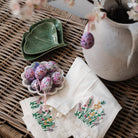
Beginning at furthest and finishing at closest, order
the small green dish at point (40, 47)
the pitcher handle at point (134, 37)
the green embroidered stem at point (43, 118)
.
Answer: the small green dish at point (40, 47), the green embroidered stem at point (43, 118), the pitcher handle at point (134, 37)

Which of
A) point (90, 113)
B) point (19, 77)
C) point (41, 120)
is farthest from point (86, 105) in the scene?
point (19, 77)

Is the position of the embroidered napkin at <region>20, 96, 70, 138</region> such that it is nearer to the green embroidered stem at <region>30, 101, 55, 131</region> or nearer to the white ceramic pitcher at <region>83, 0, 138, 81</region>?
the green embroidered stem at <region>30, 101, 55, 131</region>

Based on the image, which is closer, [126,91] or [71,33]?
[126,91]

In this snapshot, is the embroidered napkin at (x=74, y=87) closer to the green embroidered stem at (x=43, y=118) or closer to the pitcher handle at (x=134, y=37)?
the green embroidered stem at (x=43, y=118)

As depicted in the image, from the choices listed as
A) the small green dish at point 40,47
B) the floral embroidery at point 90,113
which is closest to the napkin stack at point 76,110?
the floral embroidery at point 90,113

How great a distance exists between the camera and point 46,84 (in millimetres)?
620

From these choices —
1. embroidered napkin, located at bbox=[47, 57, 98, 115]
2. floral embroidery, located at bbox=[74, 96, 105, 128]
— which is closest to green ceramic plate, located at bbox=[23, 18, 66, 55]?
embroidered napkin, located at bbox=[47, 57, 98, 115]

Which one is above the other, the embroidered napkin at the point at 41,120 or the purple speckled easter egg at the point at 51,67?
the purple speckled easter egg at the point at 51,67

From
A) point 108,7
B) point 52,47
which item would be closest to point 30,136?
point 52,47

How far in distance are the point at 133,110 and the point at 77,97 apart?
160 mm

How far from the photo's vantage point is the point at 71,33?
Answer: 0.79 metres

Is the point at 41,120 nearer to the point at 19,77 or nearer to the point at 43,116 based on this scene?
the point at 43,116

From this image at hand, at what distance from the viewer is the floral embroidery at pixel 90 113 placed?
0.60 m

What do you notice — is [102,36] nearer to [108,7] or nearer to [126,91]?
[108,7]
